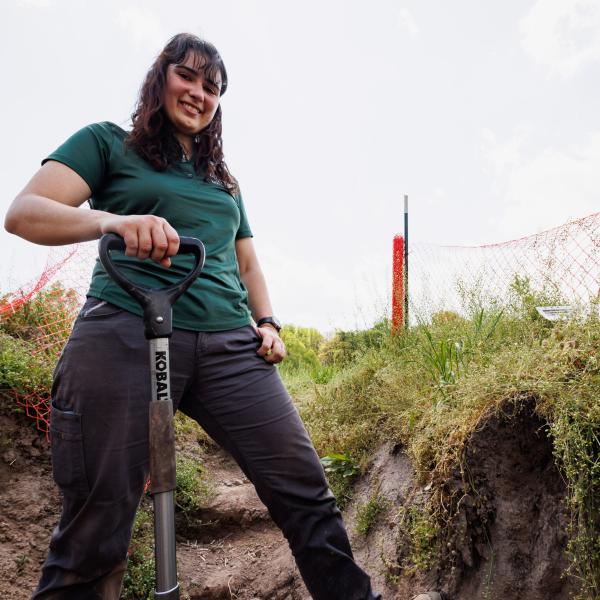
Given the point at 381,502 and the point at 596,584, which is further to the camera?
the point at 381,502

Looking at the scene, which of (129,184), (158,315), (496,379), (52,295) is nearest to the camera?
(158,315)

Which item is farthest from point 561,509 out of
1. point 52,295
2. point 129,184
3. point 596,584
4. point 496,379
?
point 52,295

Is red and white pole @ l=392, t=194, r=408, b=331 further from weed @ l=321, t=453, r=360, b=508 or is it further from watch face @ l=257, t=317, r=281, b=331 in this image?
watch face @ l=257, t=317, r=281, b=331

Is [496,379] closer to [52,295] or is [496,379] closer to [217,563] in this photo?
[217,563]

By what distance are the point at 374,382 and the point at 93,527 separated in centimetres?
251

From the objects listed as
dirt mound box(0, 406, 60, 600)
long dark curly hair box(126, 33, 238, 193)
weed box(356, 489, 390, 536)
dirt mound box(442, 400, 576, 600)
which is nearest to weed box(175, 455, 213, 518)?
dirt mound box(0, 406, 60, 600)

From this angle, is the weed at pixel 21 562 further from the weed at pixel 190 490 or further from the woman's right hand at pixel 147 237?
the woman's right hand at pixel 147 237

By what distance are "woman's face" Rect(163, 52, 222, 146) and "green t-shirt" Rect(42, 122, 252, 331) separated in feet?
0.53

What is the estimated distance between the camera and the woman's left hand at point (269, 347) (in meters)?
2.03

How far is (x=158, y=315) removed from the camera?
153 cm

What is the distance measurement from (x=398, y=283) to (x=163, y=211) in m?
3.65

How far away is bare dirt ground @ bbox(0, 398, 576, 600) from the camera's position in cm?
242

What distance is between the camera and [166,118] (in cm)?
208

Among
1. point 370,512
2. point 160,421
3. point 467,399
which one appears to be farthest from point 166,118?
point 370,512
